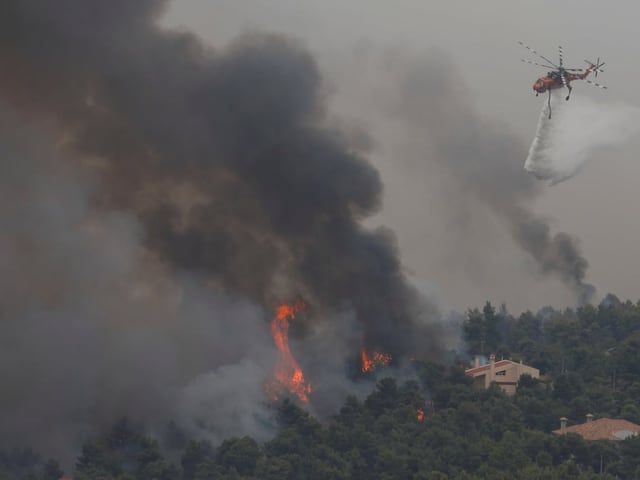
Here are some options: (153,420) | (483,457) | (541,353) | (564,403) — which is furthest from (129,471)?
(541,353)

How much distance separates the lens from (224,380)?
12462 centimetres

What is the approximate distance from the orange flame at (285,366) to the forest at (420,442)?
518 cm

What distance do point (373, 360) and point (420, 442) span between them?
108 feet

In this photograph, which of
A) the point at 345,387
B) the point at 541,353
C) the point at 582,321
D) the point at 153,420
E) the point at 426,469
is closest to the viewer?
the point at 426,469

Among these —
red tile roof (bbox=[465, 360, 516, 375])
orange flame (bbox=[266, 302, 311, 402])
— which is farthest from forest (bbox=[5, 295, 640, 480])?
orange flame (bbox=[266, 302, 311, 402])

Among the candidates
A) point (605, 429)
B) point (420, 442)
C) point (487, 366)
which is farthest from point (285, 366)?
point (605, 429)

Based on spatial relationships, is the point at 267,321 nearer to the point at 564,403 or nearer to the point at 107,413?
the point at 107,413

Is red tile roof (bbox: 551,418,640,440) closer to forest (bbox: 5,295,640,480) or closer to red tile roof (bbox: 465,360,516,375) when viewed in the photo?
forest (bbox: 5,295,640,480)

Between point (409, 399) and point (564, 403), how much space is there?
1489 centimetres

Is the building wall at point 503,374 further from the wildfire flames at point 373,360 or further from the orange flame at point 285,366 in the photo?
the orange flame at point 285,366

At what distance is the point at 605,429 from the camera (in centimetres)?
11231

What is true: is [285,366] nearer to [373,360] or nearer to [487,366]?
[373,360]

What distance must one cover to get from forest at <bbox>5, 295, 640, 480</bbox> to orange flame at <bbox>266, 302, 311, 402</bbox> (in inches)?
204

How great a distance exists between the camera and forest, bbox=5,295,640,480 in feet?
330
